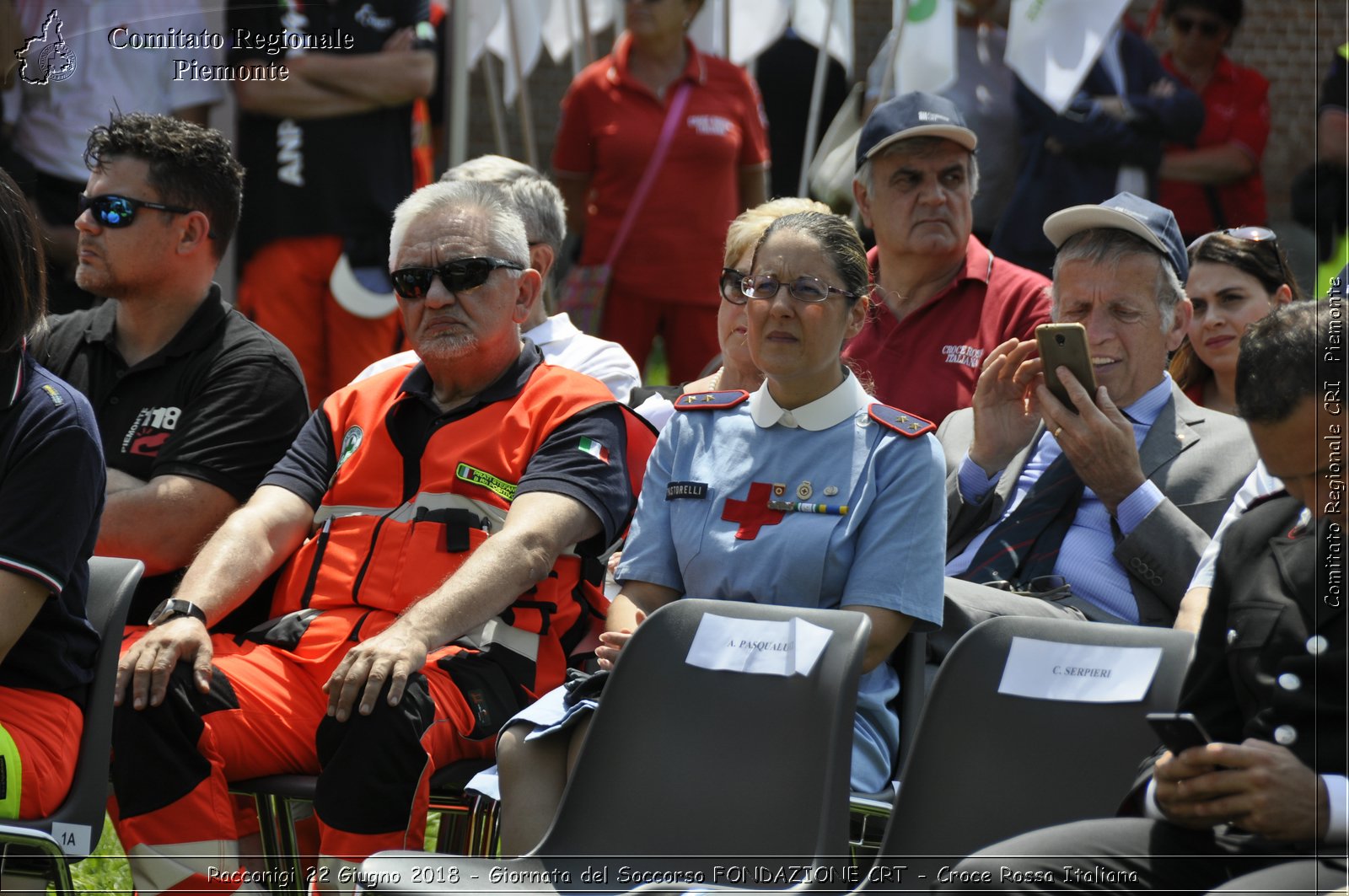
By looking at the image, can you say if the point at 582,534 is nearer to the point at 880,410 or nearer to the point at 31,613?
the point at 880,410

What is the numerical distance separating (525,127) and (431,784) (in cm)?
416

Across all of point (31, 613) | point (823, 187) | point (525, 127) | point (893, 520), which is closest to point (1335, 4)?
point (823, 187)

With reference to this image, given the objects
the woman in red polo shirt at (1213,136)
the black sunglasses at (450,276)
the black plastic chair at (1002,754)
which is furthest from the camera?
the woman in red polo shirt at (1213,136)

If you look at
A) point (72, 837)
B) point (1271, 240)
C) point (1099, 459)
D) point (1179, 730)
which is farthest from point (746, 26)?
point (1179, 730)

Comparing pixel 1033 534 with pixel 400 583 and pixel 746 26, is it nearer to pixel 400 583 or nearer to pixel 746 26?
pixel 400 583

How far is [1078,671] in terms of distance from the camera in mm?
2557

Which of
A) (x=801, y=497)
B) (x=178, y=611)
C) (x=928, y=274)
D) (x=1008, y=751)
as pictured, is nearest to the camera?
(x=1008, y=751)

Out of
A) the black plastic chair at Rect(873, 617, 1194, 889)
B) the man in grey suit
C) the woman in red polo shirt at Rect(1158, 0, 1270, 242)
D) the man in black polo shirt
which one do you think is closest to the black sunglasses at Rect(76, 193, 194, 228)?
the man in black polo shirt

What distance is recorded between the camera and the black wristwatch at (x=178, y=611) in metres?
3.28

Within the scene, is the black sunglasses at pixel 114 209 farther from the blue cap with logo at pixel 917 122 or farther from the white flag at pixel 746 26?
the white flag at pixel 746 26

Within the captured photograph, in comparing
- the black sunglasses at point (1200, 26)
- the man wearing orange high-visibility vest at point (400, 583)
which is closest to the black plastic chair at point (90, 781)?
the man wearing orange high-visibility vest at point (400, 583)

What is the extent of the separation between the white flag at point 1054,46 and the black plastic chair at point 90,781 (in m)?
3.75

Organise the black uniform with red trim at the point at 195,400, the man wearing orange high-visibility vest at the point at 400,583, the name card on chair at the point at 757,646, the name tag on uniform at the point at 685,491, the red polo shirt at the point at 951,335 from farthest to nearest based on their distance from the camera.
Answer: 1. the red polo shirt at the point at 951,335
2. the black uniform with red trim at the point at 195,400
3. the name tag on uniform at the point at 685,491
4. the man wearing orange high-visibility vest at the point at 400,583
5. the name card on chair at the point at 757,646

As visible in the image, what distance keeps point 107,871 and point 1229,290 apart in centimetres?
346
